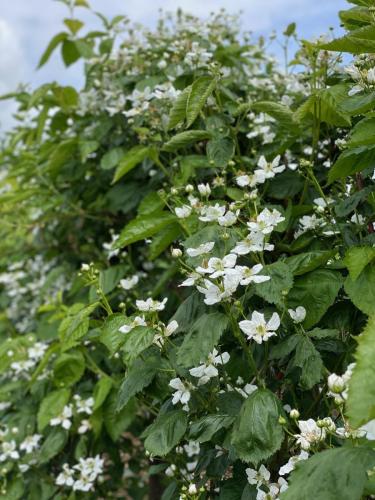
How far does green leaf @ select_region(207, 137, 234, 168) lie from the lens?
70.3 inches

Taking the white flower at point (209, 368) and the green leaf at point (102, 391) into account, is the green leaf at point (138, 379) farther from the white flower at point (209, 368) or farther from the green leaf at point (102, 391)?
the green leaf at point (102, 391)

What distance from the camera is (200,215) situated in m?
1.56

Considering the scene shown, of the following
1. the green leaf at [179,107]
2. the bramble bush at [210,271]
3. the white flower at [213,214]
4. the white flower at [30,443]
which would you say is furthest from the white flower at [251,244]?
the white flower at [30,443]

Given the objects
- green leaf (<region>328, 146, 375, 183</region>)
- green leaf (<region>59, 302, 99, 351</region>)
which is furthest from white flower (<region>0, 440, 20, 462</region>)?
green leaf (<region>328, 146, 375, 183</region>)

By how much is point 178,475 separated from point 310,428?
667 millimetres

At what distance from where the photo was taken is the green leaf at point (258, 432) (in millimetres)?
1115

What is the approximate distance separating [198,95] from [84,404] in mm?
1341

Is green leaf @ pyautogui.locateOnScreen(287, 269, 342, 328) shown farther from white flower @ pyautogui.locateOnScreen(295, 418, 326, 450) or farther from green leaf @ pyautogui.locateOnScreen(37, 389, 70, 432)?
green leaf @ pyautogui.locateOnScreen(37, 389, 70, 432)

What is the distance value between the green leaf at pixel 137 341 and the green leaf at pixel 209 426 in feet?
0.66

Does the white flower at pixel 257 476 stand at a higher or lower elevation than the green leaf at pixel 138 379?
lower

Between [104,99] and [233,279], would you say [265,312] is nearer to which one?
[233,279]

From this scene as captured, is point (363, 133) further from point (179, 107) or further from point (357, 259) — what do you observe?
point (179, 107)

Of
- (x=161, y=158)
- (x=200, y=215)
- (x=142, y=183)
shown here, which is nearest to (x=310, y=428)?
(x=200, y=215)

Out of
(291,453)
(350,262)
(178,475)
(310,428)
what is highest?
(350,262)
